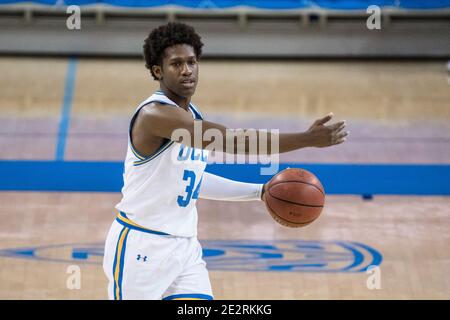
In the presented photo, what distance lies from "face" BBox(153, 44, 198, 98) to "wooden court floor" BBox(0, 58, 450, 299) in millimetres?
1826

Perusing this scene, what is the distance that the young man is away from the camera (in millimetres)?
3455

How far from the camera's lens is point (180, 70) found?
349 cm

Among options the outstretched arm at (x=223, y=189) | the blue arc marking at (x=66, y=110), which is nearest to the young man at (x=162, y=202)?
the outstretched arm at (x=223, y=189)

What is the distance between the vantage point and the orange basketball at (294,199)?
383 cm

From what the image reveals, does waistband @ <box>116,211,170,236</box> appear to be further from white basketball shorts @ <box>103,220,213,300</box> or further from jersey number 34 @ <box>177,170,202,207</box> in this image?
jersey number 34 @ <box>177,170,202,207</box>

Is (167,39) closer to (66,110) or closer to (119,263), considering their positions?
(119,263)

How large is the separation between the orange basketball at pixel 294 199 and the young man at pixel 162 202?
0.47m

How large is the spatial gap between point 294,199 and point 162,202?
2.30ft

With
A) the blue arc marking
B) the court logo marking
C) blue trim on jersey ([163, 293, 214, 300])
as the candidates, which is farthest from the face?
the blue arc marking

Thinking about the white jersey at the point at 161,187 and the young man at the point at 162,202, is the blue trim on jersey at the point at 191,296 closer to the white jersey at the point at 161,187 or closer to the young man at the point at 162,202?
the young man at the point at 162,202

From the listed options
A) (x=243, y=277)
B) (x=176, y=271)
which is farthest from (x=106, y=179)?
(x=176, y=271)

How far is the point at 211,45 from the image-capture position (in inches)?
440

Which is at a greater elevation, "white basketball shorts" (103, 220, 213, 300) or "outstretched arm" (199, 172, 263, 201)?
"outstretched arm" (199, 172, 263, 201)
